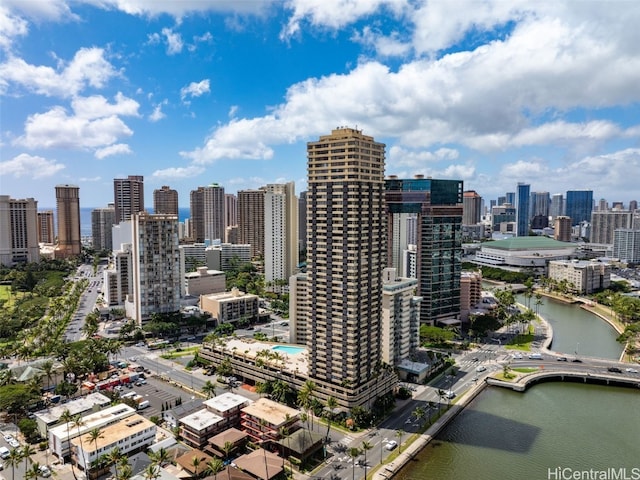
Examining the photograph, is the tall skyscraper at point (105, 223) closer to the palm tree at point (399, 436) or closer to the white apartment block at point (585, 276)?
the white apartment block at point (585, 276)

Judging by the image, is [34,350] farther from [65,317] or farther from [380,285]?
[380,285]

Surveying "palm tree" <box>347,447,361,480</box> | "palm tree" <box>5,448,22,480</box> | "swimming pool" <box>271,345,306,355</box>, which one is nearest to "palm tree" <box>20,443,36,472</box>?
"palm tree" <box>5,448,22,480</box>

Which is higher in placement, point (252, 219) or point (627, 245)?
point (252, 219)

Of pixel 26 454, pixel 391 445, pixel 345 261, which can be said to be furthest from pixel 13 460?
pixel 345 261

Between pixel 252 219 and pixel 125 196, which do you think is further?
pixel 125 196

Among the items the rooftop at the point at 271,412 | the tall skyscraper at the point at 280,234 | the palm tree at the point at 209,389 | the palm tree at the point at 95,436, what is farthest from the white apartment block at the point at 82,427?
the tall skyscraper at the point at 280,234

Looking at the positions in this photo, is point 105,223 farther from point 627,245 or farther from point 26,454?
point 627,245

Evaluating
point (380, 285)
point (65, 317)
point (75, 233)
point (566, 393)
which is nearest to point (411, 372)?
point (380, 285)

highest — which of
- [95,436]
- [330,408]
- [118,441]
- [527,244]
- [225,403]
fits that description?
[527,244]
